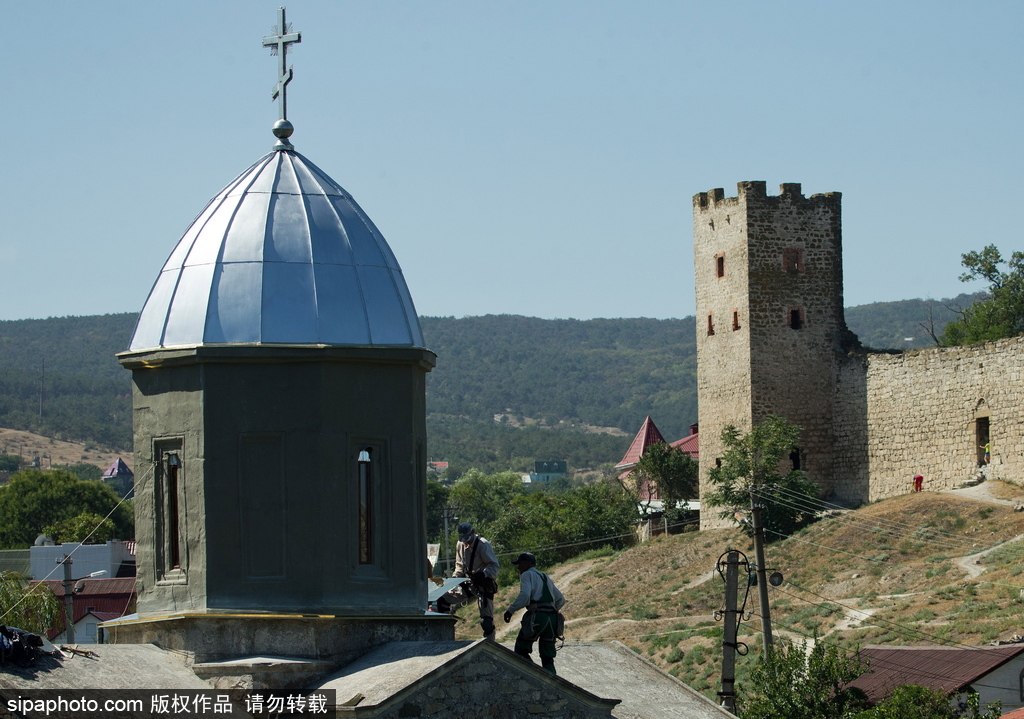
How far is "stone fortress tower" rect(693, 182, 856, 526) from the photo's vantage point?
4041 cm

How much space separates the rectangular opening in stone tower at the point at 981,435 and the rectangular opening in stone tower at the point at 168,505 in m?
27.4

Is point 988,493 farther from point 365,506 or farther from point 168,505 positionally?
point 168,505

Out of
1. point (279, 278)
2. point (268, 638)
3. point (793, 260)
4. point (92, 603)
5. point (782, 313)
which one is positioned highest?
point (793, 260)

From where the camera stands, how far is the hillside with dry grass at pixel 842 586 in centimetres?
2812

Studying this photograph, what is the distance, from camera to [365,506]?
11945mm

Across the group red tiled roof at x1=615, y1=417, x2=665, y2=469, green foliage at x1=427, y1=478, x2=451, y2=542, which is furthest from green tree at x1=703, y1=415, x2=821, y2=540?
green foliage at x1=427, y1=478, x2=451, y2=542

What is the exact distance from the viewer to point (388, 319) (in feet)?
39.6

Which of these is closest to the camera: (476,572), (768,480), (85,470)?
(476,572)

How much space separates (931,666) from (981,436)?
1409 centimetres

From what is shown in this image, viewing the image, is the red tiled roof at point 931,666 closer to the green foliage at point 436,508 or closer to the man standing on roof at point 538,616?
the man standing on roof at point 538,616

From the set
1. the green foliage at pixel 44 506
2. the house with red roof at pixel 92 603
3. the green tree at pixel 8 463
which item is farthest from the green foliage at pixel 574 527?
the green tree at pixel 8 463

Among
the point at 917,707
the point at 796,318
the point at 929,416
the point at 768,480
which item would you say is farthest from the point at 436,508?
the point at 917,707

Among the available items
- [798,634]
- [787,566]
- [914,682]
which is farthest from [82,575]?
[914,682]

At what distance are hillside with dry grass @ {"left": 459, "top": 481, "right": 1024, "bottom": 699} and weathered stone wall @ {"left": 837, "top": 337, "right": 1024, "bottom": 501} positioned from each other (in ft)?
2.72
